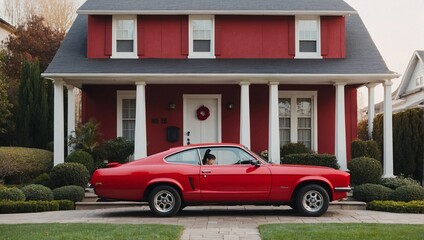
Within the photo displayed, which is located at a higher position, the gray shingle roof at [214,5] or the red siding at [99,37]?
the gray shingle roof at [214,5]

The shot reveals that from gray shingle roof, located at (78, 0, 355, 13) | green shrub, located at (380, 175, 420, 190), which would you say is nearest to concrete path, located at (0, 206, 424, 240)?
green shrub, located at (380, 175, 420, 190)

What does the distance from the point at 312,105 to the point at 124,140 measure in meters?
6.31

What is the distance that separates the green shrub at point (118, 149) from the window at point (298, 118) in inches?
198

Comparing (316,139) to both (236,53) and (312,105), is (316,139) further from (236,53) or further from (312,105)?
(236,53)

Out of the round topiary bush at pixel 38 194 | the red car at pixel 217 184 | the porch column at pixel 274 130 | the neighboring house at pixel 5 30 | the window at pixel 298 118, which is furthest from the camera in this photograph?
the neighboring house at pixel 5 30

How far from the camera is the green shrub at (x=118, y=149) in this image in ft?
61.5

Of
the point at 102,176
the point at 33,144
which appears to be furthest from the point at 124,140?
the point at 102,176

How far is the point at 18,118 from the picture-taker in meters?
22.6

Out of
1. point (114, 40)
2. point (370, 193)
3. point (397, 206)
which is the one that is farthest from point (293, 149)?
point (114, 40)

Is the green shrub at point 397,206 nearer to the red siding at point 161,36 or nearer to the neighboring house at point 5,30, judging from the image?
the red siding at point 161,36

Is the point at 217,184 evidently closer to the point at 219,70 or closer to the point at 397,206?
the point at 397,206

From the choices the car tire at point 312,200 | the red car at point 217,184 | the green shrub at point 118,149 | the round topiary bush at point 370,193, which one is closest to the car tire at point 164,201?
the red car at point 217,184

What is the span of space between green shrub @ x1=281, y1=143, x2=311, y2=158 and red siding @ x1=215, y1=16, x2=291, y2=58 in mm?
2803

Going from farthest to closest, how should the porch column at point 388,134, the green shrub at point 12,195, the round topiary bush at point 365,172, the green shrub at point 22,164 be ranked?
the green shrub at point 22,164 < the porch column at point 388,134 < the round topiary bush at point 365,172 < the green shrub at point 12,195
